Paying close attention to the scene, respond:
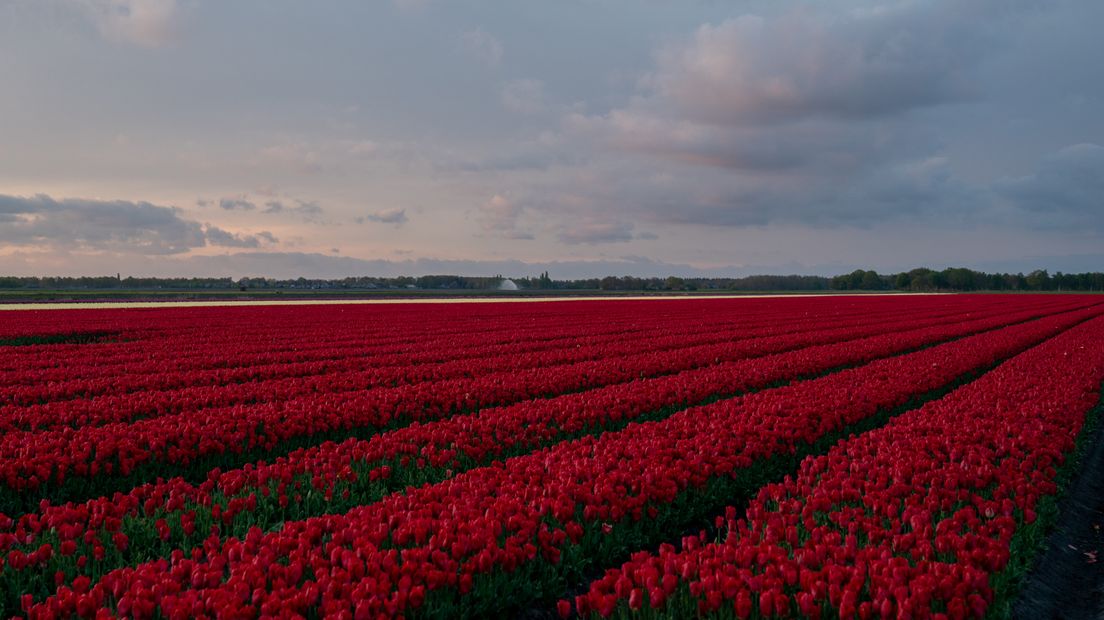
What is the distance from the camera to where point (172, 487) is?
7.91 m

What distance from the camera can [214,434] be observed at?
35.1 ft

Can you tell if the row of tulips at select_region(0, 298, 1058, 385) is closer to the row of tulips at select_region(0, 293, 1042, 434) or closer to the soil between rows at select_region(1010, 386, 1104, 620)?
the row of tulips at select_region(0, 293, 1042, 434)

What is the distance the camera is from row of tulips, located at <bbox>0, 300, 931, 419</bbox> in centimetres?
1291

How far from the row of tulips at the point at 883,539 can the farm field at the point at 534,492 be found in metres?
0.03

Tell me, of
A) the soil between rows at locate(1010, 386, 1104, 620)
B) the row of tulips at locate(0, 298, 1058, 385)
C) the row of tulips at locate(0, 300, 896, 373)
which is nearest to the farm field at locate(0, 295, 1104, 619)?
the soil between rows at locate(1010, 386, 1104, 620)

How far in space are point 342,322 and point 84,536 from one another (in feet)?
113

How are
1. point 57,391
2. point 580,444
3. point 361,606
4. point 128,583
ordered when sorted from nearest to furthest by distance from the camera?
point 361,606 < point 128,583 < point 580,444 < point 57,391

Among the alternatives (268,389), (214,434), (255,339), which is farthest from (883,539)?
(255,339)

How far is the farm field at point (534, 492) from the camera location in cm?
514

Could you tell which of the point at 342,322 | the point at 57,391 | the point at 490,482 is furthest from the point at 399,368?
the point at 342,322

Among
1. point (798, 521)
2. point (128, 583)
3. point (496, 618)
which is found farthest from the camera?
point (798, 521)

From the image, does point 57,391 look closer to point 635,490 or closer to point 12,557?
point 12,557

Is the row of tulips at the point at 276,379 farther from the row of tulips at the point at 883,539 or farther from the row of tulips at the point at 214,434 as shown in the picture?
the row of tulips at the point at 883,539

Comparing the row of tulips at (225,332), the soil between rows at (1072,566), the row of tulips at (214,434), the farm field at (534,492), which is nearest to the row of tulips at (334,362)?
the farm field at (534,492)
